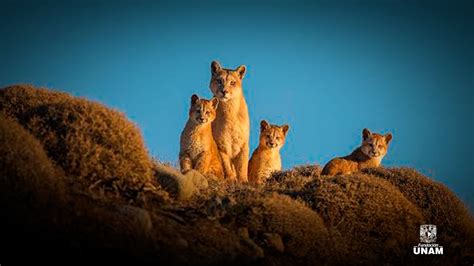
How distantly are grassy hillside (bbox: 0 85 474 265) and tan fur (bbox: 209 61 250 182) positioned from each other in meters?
3.09

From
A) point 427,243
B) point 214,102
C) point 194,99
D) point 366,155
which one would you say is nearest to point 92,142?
point 194,99

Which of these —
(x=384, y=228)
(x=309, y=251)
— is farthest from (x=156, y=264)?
(x=384, y=228)

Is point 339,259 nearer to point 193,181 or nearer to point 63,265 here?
point 193,181

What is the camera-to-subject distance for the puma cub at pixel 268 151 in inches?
770

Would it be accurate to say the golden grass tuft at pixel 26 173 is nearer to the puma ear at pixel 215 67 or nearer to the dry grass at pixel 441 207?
the dry grass at pixel 441 207

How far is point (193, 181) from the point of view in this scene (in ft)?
47.6

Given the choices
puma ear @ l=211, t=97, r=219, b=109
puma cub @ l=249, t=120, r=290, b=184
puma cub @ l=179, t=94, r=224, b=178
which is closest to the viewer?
puma cub @ l=179, t=94, r=224, b=178

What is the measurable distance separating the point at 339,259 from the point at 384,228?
1.81m

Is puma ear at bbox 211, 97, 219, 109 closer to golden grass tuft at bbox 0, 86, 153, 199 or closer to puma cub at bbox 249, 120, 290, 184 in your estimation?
puma cub at bbox 249, 120, 290, 184

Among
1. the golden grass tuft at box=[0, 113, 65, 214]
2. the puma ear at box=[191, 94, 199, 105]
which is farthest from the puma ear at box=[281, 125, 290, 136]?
the golden grass tuft at box=[0, 113, 65, 214]

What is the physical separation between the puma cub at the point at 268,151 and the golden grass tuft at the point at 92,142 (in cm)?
654

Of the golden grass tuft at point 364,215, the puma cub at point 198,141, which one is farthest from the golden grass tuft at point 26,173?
the puma cub at point 198,141

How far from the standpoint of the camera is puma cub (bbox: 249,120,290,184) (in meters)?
19.6

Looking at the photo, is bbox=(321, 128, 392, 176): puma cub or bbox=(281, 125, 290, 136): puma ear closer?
bbox=(321, 128, 392, 176): puma cub
